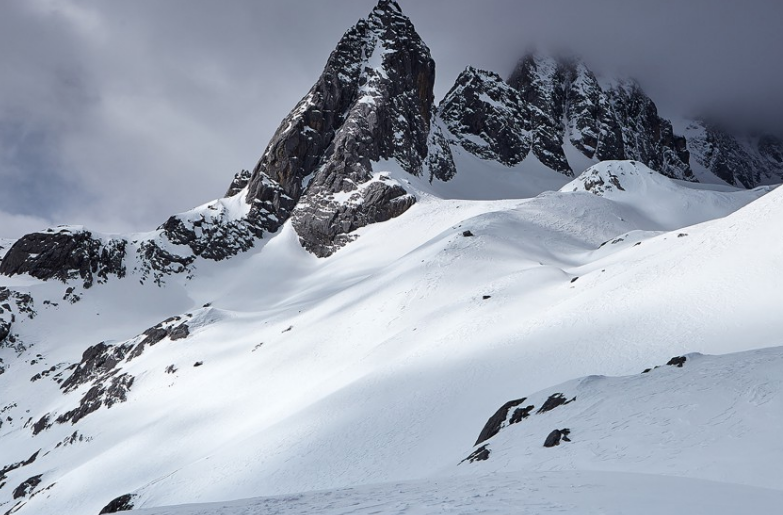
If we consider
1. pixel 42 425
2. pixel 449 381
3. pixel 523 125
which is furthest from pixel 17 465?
pixel 523 125

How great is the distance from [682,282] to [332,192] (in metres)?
81.5

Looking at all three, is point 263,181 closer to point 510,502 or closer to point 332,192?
point 332,192

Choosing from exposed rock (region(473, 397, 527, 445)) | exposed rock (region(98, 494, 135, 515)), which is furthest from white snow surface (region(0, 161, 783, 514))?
exposed rock (region(473, 397, 527, 445))

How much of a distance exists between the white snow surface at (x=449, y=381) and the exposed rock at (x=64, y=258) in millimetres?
18545

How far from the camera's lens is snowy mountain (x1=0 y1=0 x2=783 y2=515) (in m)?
11.1

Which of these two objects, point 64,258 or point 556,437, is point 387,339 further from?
point 64,258

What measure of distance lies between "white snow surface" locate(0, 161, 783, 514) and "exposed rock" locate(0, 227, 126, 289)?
18.5 metres

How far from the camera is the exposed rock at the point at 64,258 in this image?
85938mm

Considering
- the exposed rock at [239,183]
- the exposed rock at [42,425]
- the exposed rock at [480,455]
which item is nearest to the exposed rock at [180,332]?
the exposed rock at [42,425]

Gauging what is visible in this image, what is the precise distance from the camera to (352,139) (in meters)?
106

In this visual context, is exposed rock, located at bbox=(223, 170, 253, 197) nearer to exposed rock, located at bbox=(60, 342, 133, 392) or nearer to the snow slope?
exposed rock, located at bbox=(60, 342, 133, 392)

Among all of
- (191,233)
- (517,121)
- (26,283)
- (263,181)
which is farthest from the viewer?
(517,121)

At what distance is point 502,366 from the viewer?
2542cm

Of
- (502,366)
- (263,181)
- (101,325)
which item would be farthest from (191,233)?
(502,366)
